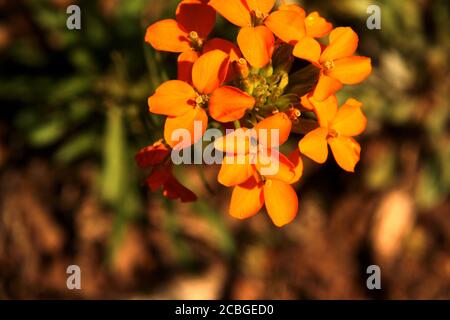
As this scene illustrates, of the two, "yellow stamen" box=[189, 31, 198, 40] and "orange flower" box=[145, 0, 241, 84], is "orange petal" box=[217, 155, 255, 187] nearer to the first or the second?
"orange flower" box=[145, 0, 241, 84]

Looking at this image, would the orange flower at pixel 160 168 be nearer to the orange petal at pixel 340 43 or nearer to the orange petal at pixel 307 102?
the orange petal at pixel 307 102

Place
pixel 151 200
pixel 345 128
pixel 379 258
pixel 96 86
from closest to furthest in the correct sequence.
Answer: pixel 345 128
pixel 96 86
pixel 151 200
pixel 379 258

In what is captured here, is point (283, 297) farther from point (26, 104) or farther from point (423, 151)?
point (26, 104)

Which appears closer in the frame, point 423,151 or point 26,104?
point 26,104

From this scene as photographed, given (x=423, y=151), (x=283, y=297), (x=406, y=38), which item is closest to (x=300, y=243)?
(x=283, y=297)

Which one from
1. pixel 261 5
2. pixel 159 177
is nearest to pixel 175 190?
pixel 159 177

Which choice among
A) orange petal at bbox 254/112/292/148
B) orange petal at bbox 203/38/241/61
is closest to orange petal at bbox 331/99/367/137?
orange petal at bbox 254/112/292/148

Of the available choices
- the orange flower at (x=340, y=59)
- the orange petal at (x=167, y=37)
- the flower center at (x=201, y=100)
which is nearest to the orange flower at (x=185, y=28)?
the orange petal at (x=167, y=37)
